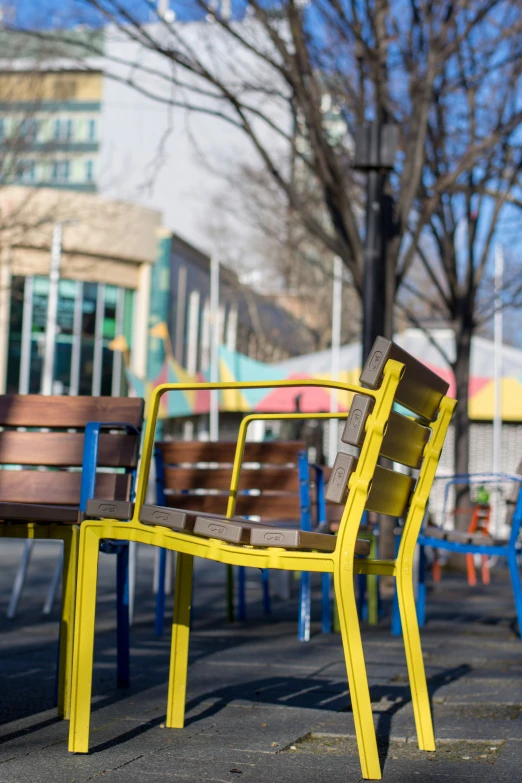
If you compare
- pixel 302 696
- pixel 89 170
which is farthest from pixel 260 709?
pixel 89 170

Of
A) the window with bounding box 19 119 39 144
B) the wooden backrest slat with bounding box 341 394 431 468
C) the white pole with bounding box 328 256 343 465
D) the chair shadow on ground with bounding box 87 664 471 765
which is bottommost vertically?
the chair shadow on ground with bounding box 87 664 471 765

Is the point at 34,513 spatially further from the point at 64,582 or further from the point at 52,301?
the point at 52,301

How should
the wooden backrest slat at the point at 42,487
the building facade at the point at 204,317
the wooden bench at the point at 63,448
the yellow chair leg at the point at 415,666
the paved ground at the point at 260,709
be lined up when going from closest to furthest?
the paved ground at the point at 260,709, the yellow chair leg at the point at 415,666, the wooden bench at the point at 63,448, the wooden backrest slat at the point at 42,487, the building facade at the point at 204,317

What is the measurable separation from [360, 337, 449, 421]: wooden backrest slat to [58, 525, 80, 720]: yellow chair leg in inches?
44.1

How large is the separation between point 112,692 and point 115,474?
806 mm

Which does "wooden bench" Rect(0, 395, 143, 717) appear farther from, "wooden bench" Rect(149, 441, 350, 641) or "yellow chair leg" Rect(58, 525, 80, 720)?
"wooden bench" Rect(149, 441, 350, 641)

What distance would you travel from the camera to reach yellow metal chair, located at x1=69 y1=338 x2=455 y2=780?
292 centimetres

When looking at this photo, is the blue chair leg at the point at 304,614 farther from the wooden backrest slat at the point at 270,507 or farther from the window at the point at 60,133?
the window at the point at 60,133

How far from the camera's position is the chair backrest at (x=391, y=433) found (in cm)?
297

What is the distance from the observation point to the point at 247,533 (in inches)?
117

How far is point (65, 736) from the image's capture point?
335 centimetres

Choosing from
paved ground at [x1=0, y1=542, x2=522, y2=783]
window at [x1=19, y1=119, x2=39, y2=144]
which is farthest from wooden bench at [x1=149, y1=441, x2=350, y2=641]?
window at [x1=19, y1=119, x2=39, y2=144]

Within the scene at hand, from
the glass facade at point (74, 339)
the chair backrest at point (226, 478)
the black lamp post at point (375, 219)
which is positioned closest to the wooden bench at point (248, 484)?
the chair backrest at point (226, 478)

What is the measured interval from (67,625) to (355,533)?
1258 mm
